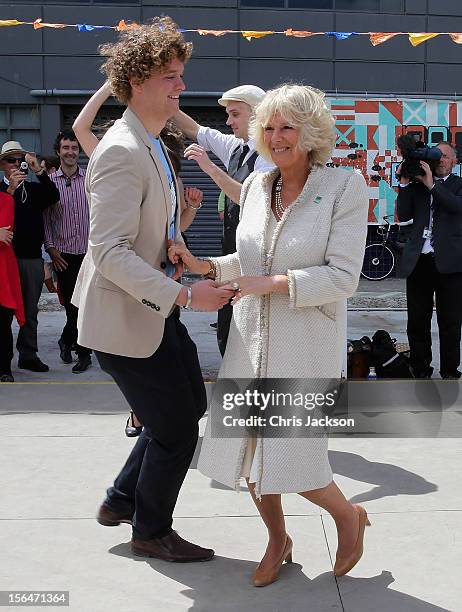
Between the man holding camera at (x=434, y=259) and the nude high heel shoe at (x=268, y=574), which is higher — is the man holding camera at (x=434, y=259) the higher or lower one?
the higher one

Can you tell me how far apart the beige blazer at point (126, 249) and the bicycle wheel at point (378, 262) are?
12739 mm

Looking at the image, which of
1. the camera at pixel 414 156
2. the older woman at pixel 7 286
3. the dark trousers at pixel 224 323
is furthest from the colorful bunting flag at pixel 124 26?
the camera at pixel 414 156

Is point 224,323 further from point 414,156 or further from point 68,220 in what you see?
point 68,220

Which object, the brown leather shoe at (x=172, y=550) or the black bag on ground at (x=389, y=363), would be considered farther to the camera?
the black bag on ground at (x=389, y=363)

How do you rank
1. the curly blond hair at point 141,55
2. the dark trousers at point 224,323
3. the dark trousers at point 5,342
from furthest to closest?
the dark trousers at point 5,342, the dark trousers at point 224,323, the curly blond hair at point 141,55

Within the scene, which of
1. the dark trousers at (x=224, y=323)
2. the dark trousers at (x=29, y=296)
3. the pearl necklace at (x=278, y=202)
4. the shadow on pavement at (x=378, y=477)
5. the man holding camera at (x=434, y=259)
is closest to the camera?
the pearl necklace at (x=278, y=202)

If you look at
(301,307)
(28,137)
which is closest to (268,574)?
(301,307)

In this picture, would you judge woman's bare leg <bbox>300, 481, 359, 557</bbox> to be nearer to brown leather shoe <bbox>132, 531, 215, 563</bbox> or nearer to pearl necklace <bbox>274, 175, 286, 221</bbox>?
brown leather shoe <bbox>132, 531, 215, 563</bbox>

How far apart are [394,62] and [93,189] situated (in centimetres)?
1413

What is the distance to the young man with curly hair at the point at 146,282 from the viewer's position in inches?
124

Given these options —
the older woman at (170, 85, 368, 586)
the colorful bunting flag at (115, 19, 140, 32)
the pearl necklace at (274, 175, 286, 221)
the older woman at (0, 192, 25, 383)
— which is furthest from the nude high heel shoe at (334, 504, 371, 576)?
the older woman at (0, 192, 25, 383)

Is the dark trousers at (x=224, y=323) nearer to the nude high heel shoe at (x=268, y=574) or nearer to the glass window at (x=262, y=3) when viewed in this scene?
the nude high heel shoe at (x=268, y=574)

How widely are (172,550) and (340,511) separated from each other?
0.73 metres

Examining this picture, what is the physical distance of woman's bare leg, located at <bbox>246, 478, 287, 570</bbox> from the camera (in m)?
3.39
